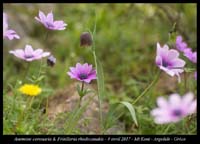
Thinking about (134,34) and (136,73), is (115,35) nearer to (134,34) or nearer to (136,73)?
(134,34)

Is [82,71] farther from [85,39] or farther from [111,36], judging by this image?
[111,36]

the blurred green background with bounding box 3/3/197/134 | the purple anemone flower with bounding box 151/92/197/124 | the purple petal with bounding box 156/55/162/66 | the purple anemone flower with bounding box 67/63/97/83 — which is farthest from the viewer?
the blurred green background with bounding box 3/3/197/134

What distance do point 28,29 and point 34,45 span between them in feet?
1.09

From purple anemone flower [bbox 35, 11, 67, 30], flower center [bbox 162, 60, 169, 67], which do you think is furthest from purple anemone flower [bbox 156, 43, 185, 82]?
purple anemone flower [bbox 35, 11, 67, 30]

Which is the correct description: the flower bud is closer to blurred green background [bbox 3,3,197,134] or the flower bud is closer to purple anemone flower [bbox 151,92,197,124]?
purple anemone flower [bbox 151,92,197,124]

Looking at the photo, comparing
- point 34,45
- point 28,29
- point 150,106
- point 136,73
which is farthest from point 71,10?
point 150,106

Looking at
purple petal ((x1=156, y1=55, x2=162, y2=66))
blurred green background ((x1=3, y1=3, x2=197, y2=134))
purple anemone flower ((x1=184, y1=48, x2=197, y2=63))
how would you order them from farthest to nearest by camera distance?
blurred green background ((x1=3, y1=3, x2=197, y2=134)) → purple anemone flower ((x1=184, y1=48, x2=197, y2=63)) → purple petal ((x1=156, y1=55, x2=162, y2=66))

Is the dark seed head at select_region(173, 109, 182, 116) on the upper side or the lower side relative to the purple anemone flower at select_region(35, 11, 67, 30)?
lower

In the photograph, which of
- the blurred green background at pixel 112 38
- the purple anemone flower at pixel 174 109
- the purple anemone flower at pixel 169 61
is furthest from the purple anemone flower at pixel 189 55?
the purple anemone flower at pixel 174 109

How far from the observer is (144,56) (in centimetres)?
316

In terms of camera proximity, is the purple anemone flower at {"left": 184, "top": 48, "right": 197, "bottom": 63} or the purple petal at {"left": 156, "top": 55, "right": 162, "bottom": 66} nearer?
the purple petal at {"left": 156, "top": 55, "right": 162, "bottom": 66}

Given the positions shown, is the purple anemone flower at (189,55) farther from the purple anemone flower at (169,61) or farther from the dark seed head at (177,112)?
the dark seed head at (177,112)

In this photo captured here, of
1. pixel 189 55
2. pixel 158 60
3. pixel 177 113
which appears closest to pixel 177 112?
pixel 177 113

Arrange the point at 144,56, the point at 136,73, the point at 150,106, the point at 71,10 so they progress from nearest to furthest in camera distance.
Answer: the point at 150,106
the point at 136,73
the point at 144,56
the point at 71,10
